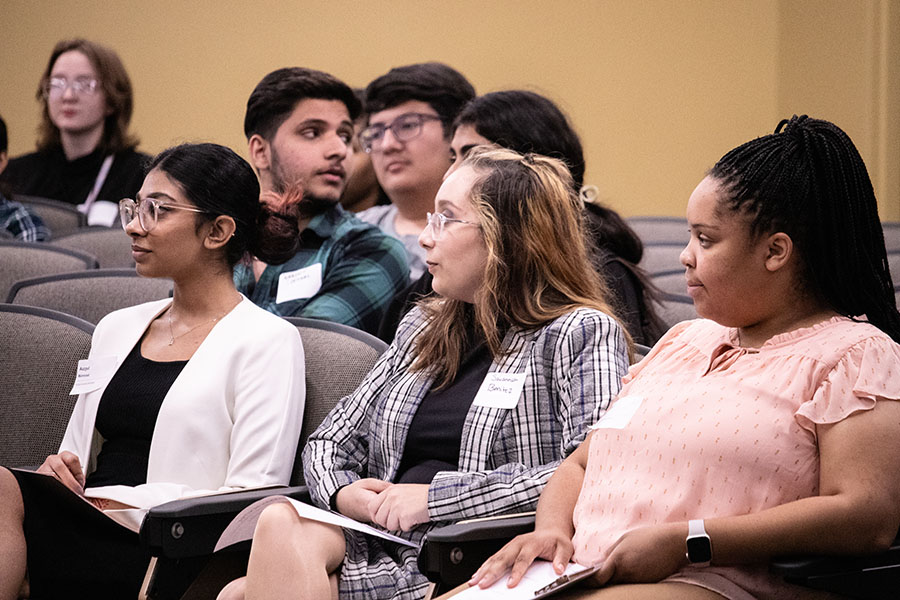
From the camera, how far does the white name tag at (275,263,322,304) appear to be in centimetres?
304

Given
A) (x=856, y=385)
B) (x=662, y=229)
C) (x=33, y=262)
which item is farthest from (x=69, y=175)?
(x=856, y=385)

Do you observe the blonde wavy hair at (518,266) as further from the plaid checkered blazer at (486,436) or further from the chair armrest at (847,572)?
the chair armrest at (847,572)

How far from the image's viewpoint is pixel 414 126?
3574 mm

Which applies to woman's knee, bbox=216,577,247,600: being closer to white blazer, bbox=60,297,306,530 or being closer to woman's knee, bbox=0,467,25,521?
white blazer, bbox=60,297,306,530

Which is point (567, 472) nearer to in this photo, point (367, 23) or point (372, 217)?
point (372, 217)

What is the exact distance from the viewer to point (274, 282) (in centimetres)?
311

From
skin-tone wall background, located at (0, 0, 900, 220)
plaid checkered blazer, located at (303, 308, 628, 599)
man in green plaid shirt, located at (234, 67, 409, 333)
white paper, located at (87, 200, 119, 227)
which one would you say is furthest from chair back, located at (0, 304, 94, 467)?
skin-tone wall background, located at (0, 0, 900, 220)

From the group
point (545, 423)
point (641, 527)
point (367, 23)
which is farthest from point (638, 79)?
point (641, 527)

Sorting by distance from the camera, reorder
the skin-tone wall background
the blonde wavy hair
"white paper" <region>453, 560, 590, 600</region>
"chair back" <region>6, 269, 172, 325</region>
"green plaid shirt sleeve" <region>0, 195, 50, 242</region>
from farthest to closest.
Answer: the skin-tone wall background → "green plaid shirt sleeve" <region>0, 195, 50, 242</region> → "chair back" <region>6, 269, 172, 325</region> → the blonde wavy hair → "white paper" <region>453, 560, 590, 600</region>

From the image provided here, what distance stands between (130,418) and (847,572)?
1.56 m

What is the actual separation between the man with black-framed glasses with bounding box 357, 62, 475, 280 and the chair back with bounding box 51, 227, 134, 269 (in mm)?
1104

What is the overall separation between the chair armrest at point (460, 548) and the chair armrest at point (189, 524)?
401 mm

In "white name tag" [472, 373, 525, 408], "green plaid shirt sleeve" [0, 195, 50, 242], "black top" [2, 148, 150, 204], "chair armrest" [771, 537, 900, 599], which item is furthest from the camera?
"black top" [2, 148, 150, 204]

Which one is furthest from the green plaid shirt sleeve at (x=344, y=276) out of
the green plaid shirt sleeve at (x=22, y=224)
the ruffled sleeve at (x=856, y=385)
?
the green plaid shirt sleeve at (x=22, y=224)
